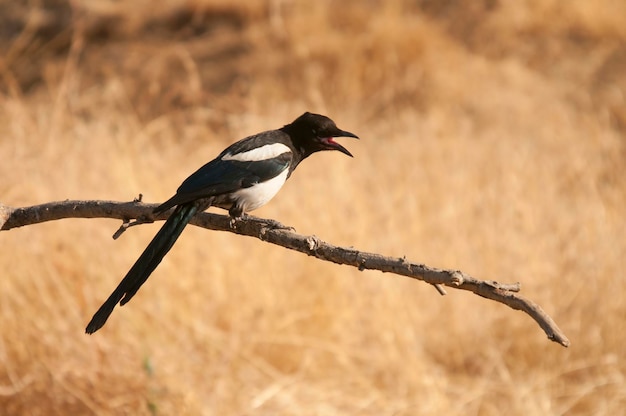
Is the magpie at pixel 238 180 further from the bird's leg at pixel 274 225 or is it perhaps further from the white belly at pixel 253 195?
the bird's leg at pixel 274 225

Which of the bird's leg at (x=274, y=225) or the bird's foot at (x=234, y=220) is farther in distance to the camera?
the bird's foot at (x=234, y=220)

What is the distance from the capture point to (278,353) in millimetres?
4559

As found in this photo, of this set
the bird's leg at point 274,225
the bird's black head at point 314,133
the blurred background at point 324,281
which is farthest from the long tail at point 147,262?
the blurred background at point 324,281

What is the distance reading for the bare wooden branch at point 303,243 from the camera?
203 cm

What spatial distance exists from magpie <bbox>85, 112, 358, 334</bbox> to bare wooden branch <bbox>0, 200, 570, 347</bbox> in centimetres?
7

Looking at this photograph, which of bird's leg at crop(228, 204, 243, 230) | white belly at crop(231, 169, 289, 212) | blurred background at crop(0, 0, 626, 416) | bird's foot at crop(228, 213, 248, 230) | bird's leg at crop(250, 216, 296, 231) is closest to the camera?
bird's leg at crop(250, 216, 296, 231)

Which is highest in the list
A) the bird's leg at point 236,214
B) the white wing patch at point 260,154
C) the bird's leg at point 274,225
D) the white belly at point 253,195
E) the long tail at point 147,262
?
the white wing patch at point 260,154

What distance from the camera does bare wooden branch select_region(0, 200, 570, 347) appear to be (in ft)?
6.67

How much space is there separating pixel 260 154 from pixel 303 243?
0.92 meters

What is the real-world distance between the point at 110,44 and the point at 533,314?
34.9 ft

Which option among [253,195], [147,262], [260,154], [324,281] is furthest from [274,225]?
[324,281]

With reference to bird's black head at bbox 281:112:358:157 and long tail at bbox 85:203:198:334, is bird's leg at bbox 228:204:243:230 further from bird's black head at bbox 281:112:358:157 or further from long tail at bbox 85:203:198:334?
bird's black head at bbox 281:112:358:157

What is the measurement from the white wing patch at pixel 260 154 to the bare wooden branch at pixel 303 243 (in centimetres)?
36

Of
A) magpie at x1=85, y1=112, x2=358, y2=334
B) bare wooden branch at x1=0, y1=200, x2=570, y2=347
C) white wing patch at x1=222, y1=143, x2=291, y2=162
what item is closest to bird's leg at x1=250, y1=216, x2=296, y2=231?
bare wooden branch at x1=0, y1=200, x2=570, y2=347
